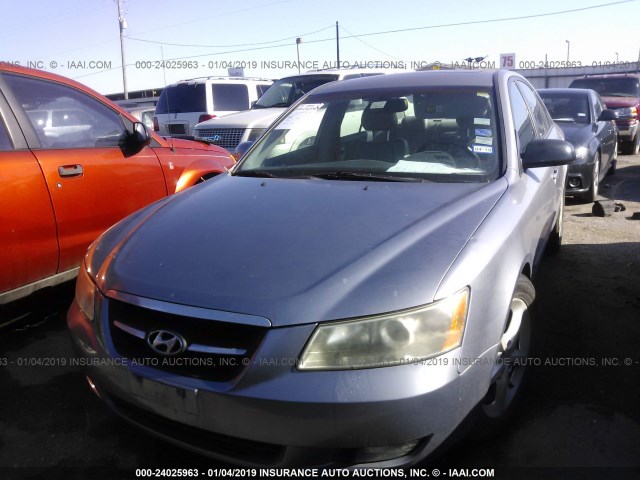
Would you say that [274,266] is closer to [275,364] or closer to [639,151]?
[275,364]

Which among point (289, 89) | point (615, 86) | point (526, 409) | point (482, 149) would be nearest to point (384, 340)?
point (526, 409)

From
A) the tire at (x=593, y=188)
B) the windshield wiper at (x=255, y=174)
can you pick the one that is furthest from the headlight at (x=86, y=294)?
the tire at (x=593, y=188)

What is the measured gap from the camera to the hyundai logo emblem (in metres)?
1.92

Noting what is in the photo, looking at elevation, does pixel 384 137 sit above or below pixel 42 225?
above

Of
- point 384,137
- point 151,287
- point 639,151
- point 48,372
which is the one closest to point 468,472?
point 151,287

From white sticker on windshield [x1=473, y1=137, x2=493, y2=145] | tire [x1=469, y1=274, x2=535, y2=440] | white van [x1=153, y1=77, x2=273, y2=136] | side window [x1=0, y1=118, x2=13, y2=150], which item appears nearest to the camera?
tire [x1=469, y1=274, x2=535, y2=440]

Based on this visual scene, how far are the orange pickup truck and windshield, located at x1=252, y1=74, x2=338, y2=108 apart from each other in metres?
5.58

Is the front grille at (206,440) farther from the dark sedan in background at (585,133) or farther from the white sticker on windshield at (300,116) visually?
the dark sedan in background at (585,133)

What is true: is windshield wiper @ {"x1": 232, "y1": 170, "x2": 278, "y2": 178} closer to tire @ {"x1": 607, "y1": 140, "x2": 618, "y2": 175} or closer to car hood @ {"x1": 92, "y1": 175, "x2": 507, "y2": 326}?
car hood @ {"x1": 92, "y1": 175, "x2": 507, "y2": 326}

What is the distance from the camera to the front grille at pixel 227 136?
8.57m

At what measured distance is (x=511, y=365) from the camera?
2.54 metres

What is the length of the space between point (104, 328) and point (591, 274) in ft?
12.7

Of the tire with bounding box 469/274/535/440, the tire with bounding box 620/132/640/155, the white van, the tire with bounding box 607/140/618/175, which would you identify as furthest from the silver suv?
the tire with bounding box 620/132/640/155

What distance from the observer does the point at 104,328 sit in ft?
7.01
